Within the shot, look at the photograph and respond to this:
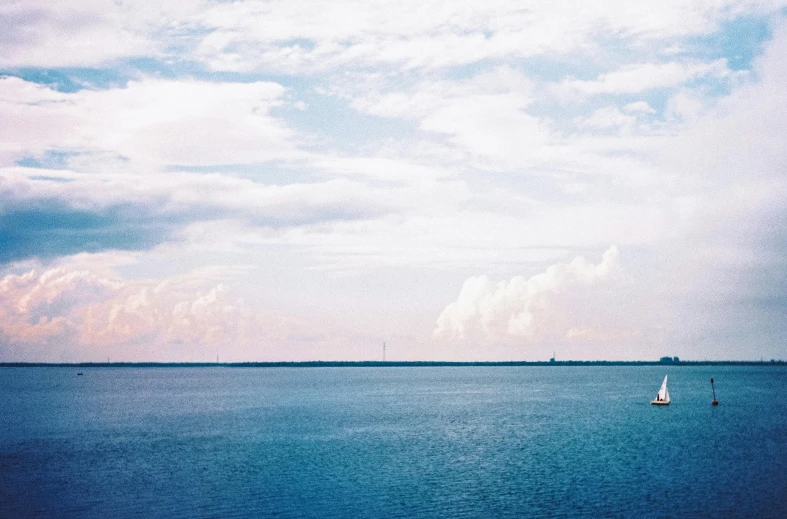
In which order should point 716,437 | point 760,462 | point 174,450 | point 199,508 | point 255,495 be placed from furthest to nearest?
point 716,437 < point 174,450 < point 760,462 < point 255,495 < point 199,508

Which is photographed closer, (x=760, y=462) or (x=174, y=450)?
(x=760, y=462)

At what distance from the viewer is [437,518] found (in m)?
45.9

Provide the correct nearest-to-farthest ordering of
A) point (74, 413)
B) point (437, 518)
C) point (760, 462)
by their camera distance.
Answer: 1. point (437, 518)
2. point (760, 462)
3. point (74, 413)

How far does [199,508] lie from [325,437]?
39467 mm

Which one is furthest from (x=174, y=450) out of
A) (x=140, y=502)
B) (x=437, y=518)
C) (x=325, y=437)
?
(x=437, y=518)

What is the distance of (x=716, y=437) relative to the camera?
8694cm

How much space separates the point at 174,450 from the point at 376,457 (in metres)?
23.1

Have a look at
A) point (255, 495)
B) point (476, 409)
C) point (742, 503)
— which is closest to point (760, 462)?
point (742, 503)

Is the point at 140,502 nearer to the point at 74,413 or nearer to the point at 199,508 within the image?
the point at 199,508

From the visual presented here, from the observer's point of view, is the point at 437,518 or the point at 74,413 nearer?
the point at 437,518

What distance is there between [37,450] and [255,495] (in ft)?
125

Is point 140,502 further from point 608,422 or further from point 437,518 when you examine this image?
point 608,422

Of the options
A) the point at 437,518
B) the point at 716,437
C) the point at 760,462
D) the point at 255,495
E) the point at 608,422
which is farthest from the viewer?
the point at 608,422

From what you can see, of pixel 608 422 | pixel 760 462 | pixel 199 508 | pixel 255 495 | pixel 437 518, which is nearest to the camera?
pixel 437 518
